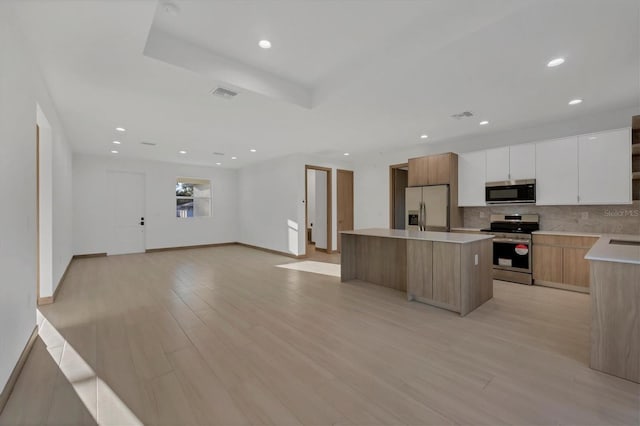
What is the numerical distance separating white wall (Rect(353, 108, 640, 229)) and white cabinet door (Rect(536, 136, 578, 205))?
0.39 metres

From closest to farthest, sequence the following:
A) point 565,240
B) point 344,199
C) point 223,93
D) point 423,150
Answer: point 223,93 < point 565,240 < point 423,150 < point 344,199

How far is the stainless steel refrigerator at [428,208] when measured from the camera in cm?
532

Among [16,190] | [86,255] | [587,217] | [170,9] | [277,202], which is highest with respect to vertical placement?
[170,9]

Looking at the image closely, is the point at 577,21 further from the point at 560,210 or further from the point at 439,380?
the point at 560,210

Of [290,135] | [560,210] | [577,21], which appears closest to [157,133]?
[290,135]

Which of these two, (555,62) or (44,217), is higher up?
(555,62)

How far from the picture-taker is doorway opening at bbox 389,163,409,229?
684 centimetres

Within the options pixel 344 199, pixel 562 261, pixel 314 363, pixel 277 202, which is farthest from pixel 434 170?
pixel 314 363

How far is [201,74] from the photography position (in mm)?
2836

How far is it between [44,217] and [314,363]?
3987mm

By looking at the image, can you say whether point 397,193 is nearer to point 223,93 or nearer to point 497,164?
point 497,164

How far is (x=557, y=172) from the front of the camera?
4.36 metres

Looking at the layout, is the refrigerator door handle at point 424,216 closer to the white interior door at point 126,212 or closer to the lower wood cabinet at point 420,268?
the lower wood cabinet at point 420,268

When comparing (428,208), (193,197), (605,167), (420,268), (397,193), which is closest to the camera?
(420,268)
